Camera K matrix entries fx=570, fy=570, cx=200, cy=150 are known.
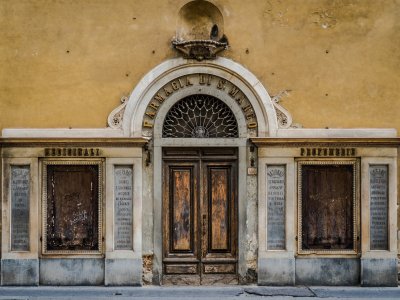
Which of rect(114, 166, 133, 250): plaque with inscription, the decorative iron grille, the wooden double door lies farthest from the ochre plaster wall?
the wooden double door

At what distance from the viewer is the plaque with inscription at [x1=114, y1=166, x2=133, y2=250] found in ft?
36.0

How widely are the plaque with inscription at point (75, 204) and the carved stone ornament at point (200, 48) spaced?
2820mm

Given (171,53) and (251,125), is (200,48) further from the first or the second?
(251,125)

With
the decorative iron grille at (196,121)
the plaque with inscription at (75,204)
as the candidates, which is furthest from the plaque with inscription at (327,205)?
the plaque with inscription at (75,204)

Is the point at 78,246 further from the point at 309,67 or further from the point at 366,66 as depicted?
the point at 366,66

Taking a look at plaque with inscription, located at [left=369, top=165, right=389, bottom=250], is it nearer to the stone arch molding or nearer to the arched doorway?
the stone arch molding

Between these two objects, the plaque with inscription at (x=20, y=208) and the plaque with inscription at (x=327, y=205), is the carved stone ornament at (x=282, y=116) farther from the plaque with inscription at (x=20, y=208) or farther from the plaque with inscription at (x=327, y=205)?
the plaque with inscription at (x=20, y=208)

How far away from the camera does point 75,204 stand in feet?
36.4

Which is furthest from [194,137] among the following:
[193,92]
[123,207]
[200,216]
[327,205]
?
[327,205]

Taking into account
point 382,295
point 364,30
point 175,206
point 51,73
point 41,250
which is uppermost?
point 364,30

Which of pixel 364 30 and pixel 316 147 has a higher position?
pixel 364 30

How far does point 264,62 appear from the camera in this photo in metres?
11.1

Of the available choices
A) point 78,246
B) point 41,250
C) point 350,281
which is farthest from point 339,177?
point 41,250

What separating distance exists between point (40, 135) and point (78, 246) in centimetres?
227
